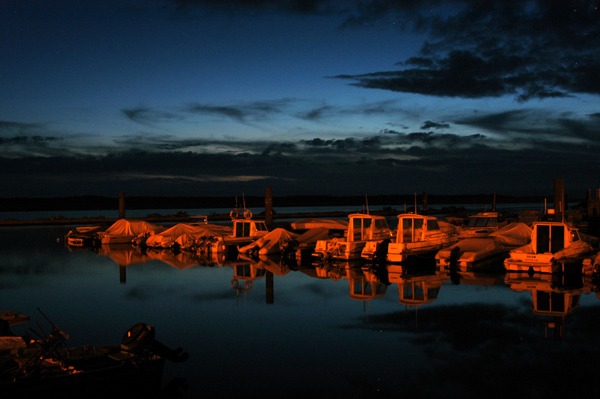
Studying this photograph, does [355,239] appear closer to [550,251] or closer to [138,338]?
[550,251]

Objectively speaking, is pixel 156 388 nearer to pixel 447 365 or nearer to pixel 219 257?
pixel 447 365

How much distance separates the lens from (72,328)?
1798cm

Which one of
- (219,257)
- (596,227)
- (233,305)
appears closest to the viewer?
(233,305)

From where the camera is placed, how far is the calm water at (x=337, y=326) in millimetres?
12898

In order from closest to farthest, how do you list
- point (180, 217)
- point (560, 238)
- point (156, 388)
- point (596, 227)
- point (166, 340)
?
point (156, 388) → point (166, 340) → point (560, 238) → point (596, 227) → point (180, 217)

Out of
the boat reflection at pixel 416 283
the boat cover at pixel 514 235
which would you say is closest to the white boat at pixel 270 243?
the boat reflection at pixel 416 283

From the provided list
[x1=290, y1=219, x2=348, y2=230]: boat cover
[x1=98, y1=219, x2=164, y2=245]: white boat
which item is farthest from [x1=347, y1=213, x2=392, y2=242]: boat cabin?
[x1=98, y1=219, x2=164, y2=245]: white boat

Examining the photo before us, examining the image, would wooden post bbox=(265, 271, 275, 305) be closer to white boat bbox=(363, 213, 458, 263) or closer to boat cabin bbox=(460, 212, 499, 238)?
white boat bbox=(363, 213, 458, 263)

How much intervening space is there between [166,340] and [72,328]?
3280 mm

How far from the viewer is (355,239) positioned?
34250 mm

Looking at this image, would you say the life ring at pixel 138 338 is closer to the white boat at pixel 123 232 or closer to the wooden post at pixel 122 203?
the white boat at pixel 123 232

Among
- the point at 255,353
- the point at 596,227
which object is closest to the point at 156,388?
the point at 255,353

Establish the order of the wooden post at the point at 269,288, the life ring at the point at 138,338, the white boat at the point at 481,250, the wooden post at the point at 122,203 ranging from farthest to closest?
the wooden post at the point at 122,203, the white boat at the point at 481,250, the wooden post at the point at 269,288, the life ring at the point at 138,338

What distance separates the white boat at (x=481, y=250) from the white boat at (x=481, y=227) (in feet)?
4.13
